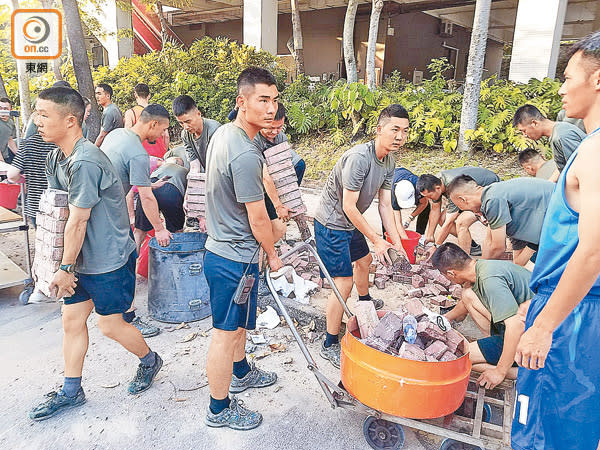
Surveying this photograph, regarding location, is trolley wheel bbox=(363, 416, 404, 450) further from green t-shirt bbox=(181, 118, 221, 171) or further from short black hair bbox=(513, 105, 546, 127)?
short black hair bbox=(513, 105, 546, 127)

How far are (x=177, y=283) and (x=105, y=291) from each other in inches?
54.1

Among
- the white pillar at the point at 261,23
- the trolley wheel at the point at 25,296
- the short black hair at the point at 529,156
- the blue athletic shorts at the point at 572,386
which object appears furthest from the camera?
the white pillar at the point at 261,23

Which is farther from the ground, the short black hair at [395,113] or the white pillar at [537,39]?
the white pillar at [537,39]

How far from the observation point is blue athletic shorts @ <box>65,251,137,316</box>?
A: 316cm

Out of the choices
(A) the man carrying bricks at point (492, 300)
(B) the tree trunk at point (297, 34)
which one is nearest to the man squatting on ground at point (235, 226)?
(A) the man carrying bricks at point (492, 300)

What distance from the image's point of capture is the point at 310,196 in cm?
984

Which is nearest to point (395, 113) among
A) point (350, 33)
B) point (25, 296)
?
point (25, 296)

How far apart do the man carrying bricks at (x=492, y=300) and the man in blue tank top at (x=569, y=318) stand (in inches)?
40.2

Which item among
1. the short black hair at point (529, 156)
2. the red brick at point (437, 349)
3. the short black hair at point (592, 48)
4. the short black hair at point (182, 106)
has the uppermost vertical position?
the short black hair at point (592, 48)

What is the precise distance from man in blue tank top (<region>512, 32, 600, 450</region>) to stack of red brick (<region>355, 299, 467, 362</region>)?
0.84 m

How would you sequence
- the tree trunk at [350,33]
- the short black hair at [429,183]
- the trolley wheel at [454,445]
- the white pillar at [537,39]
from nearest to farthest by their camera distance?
1. the trolley wheel at [454,445]
2. the short black hair at [429,183]
3. the white pillar at [537,39]
4. the tree trunk at [350,33]

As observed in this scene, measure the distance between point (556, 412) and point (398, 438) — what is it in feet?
3.92

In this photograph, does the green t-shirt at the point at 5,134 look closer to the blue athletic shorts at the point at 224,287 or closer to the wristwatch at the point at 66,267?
the wristwatch at the point at 66,267

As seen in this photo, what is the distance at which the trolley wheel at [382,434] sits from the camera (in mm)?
2918
